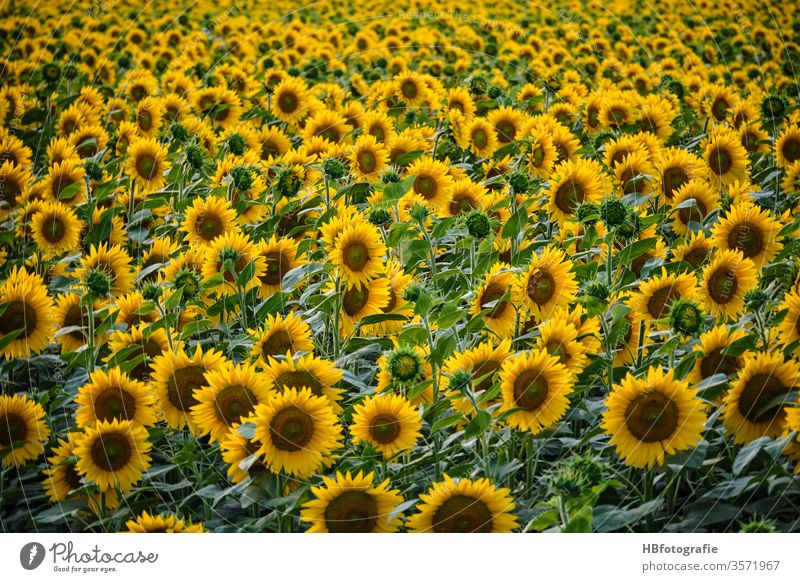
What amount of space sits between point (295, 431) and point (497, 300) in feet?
1.93

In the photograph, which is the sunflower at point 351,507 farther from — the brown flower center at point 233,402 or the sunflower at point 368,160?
the sunflower at point 368,160

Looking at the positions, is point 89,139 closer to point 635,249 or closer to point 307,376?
point 307,376

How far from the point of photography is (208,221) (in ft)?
7.68

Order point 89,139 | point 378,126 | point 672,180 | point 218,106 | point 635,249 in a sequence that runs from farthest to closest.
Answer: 1. point 218,106
2. point 89,139
3. point 378,126
4. point 672,180
5. point 635,249

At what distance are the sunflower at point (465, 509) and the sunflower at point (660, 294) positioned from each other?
59 centimetres

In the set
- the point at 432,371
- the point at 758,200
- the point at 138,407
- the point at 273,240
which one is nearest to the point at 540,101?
the point at 758,200

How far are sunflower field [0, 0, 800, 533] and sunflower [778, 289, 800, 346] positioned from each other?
0.01m

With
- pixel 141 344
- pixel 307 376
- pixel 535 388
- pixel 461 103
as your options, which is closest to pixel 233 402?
pixel 307 376

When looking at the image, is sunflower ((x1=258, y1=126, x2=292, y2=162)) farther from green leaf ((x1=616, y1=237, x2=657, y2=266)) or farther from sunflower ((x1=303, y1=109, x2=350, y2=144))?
green leaf ((x1=616, y1=237, x2=657, y2=266))

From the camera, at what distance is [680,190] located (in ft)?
8.05

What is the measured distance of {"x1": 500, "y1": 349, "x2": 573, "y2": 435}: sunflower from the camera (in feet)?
5.57

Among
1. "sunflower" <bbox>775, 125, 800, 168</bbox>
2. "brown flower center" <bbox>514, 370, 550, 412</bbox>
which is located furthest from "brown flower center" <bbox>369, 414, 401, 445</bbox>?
"sunflower" <bbox>775, 125, 800, 168</bbox>
